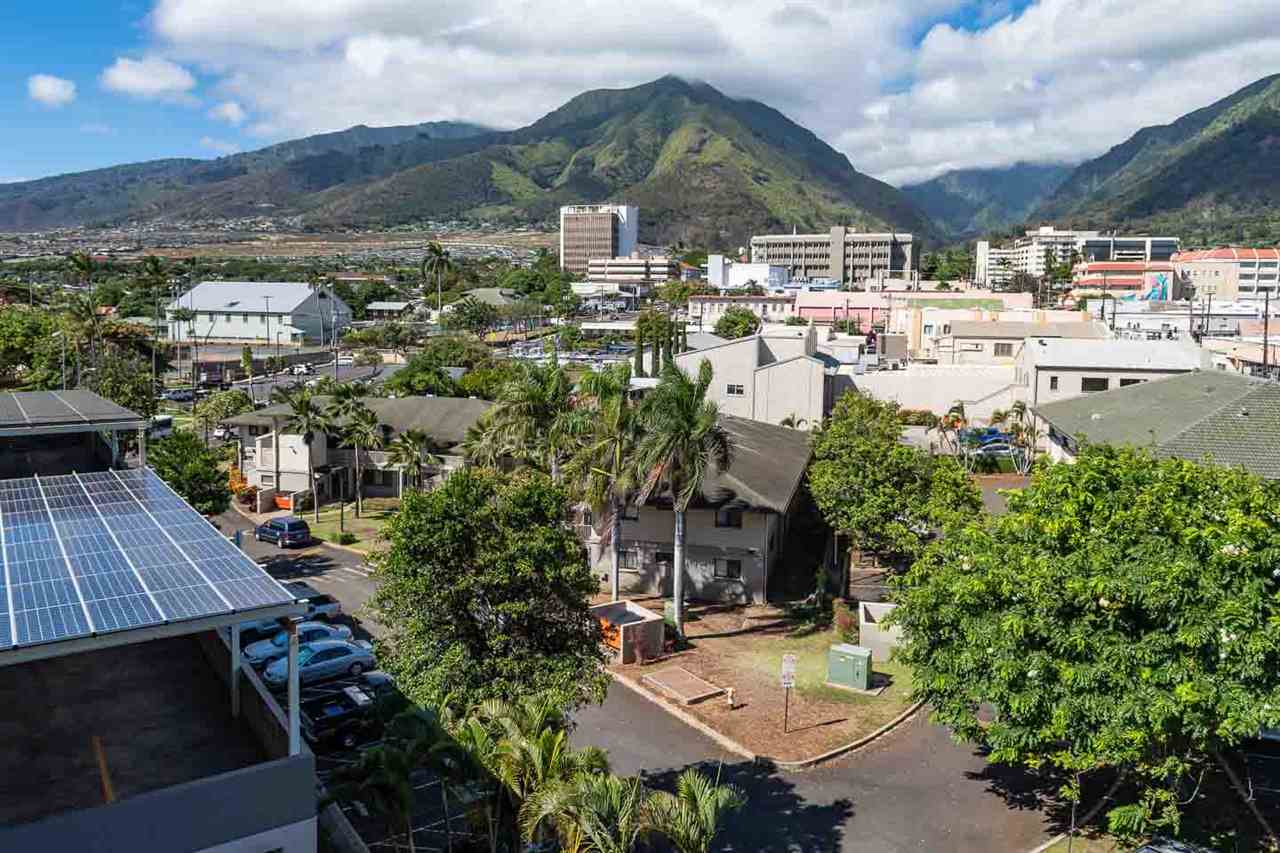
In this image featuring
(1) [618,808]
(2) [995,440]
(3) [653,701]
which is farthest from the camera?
(2) [995,440]

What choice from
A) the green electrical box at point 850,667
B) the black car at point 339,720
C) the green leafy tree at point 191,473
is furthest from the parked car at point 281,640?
the green electrical box at point 850,667

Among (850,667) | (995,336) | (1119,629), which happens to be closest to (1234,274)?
(995,336)

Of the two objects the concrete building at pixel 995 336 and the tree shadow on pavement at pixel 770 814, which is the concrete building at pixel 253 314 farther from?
the tree shadow on pavement at pixel 770 814

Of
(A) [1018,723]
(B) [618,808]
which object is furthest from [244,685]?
(A) [1018,723]

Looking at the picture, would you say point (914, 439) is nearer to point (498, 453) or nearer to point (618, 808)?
point (498, 453)

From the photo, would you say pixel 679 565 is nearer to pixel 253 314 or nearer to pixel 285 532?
pixel 285 532

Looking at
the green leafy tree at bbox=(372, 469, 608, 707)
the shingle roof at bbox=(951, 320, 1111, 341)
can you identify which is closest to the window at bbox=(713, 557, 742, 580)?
the green leafy tree at bbox=(372, 469, 608, 707)

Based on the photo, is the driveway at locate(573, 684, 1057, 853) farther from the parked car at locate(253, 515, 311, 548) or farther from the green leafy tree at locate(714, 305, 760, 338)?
the green leafy tree at locate(714, 305, 760, 338)
